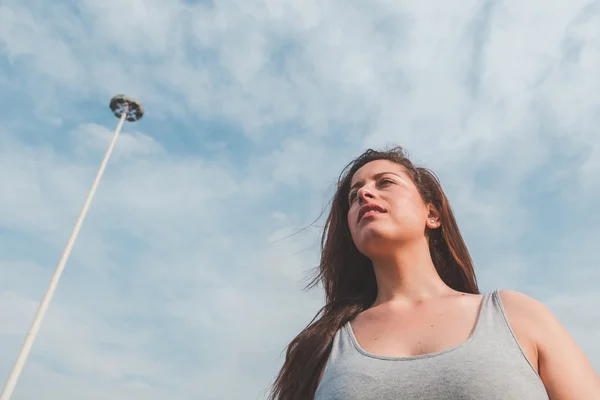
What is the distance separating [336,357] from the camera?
2969mm

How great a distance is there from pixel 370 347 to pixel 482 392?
0.76 m

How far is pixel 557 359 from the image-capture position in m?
2.49

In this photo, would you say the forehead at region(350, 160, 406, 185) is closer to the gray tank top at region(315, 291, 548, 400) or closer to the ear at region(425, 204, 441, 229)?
the ear at region(425, 204, 441, 229)

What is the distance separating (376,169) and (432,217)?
616mm

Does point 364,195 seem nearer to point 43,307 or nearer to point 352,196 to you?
point 352,196

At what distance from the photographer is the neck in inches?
132

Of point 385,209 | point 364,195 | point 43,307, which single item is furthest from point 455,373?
point 43,307

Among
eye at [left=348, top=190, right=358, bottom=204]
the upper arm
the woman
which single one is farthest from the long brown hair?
the upper arm

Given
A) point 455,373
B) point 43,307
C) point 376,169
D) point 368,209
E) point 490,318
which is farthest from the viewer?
point 43,307

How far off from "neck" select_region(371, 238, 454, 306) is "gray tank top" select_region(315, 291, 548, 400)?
0.56 metres

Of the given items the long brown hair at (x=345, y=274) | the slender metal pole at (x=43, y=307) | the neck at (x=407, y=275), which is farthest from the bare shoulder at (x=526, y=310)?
the slender metal pole at (x=43, y=307)

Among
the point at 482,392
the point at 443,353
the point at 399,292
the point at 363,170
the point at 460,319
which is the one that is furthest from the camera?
the point at 363,170

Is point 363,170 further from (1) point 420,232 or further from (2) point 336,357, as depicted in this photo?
(2) point 336,357

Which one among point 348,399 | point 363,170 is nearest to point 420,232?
point 363,170
